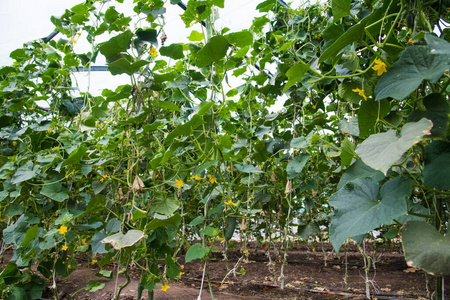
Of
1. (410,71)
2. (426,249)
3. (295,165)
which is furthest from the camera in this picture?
(295,165)

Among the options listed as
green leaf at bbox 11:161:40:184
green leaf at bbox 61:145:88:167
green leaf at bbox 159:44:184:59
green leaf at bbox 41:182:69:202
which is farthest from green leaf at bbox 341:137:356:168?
green leaf at bbox 11:161:40:184

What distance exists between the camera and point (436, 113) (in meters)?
0.58

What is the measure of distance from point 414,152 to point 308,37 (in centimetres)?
127

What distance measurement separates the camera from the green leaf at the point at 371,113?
0.71 metres

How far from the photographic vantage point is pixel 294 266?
3270mm

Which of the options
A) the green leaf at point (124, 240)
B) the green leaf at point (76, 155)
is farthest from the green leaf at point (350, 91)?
the green leaf at point (76, 155)

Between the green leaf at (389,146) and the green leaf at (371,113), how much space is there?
0.19 metres

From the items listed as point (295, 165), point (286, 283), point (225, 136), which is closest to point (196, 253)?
point (225, 136)

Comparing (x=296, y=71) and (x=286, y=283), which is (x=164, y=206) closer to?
(x=296, y=71)

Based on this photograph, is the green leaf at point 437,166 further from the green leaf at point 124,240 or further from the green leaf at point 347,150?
the green leaf at point 124,240

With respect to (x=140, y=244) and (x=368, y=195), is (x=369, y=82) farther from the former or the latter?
(x=140, y=244)

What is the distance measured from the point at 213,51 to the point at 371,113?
21.5 inches

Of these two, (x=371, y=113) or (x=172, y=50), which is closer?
(x=371, y=113)

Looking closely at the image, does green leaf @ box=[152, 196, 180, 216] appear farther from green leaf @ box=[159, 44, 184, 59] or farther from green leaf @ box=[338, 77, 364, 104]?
green leaf @ box=[338, 77, 364, 104]
